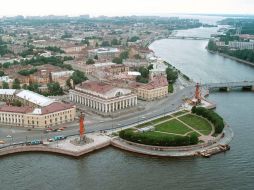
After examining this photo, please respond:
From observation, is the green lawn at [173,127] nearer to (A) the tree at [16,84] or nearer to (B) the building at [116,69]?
(A) the tree at [16,84]

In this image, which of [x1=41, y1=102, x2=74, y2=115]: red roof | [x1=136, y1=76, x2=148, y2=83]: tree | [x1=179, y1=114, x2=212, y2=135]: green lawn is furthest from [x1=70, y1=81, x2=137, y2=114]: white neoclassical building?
[x1=136, y1=76, x2=148, y2=83]: tree

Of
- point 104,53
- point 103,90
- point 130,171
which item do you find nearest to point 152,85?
point 103,90

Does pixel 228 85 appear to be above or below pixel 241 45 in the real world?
below

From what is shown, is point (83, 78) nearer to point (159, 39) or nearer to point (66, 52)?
point (66, 52)

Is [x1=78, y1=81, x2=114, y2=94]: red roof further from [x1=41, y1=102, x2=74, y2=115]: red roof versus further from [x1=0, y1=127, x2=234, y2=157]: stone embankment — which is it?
[x1=0, y1=127, x2=234, y2=157]: stone embankment

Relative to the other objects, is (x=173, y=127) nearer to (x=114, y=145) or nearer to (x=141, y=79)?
(x=114, y=145)
